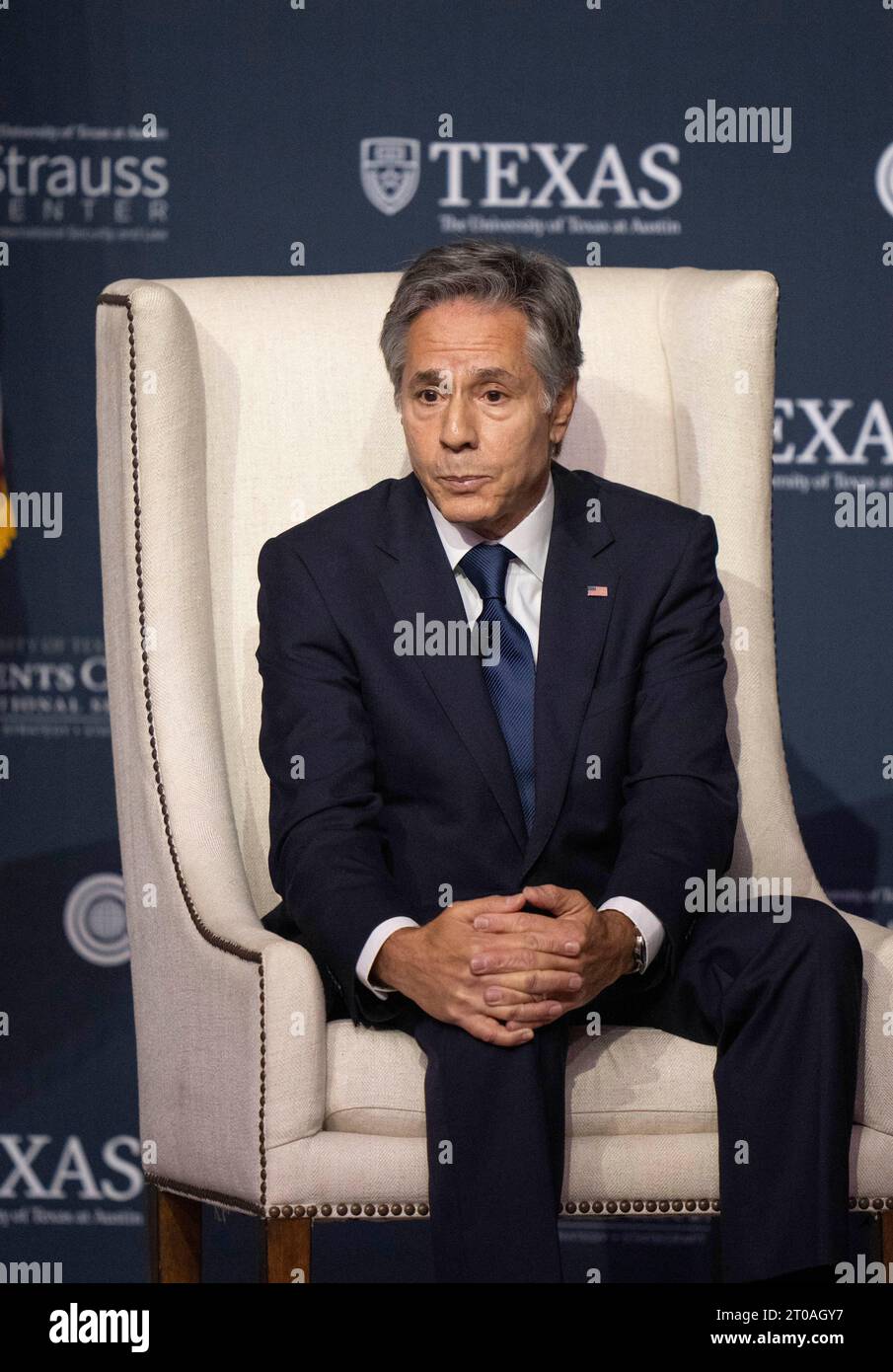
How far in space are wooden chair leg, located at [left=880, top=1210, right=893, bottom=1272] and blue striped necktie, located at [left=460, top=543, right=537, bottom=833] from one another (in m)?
0.68

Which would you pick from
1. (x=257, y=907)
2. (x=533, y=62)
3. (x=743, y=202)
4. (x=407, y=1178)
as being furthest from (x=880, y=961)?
(x=533, y=62)

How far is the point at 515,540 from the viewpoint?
245cm

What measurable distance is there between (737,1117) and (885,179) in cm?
219

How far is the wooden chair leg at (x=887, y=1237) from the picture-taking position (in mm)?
2184

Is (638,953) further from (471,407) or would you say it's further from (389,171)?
(389,171)

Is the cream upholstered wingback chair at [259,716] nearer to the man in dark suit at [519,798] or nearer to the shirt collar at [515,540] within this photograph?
the man in dark suit at [519,798]

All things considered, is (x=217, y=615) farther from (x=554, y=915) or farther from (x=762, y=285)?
(x=762, y=285)

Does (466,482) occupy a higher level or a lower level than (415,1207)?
higher

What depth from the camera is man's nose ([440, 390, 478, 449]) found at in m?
2.32

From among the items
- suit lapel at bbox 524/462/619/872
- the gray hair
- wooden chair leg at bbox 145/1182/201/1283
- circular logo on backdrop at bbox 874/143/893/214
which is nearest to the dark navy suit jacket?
suit lapel at bbox 524/462/619/872

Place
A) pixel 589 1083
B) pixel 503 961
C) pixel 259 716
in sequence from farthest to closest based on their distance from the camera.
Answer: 1. pixel 259 716
2. pixel 589 1083
3. pixel 503 961

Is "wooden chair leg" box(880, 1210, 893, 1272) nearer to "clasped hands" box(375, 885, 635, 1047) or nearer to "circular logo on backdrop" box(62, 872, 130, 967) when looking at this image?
"clasped hands" box(375, 885, 635, 1047)

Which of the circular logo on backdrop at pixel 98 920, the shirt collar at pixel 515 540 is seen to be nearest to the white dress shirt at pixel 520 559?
the shirt collar at pixel 515 540

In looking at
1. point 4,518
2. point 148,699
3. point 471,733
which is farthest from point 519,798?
point 4,518
